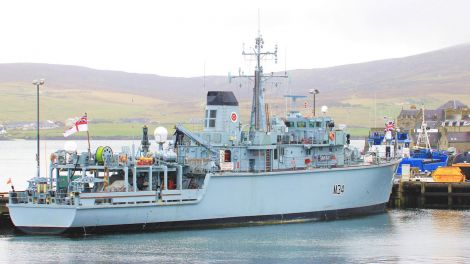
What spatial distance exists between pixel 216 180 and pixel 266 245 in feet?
13.6

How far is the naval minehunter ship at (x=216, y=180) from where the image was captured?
37.4 m

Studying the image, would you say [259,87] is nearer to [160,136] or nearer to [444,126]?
[160,136]

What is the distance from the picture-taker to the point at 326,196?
43.1m

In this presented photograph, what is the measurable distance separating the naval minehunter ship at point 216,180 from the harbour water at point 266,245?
0.69m

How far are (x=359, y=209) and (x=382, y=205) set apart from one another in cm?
261

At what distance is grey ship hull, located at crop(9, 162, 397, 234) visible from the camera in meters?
37.2

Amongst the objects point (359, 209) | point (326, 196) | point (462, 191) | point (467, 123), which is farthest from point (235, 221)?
point (467, 123)

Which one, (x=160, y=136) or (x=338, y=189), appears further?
(x=338, y=189)

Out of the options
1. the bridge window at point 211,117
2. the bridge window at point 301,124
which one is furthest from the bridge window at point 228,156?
the bridge window at point 301,124

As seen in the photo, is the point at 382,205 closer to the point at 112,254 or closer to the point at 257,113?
the point at 257,113

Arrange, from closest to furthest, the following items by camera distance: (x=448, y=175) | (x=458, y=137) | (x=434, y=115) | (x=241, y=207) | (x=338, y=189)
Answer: (x=241, y=207), (x=338, y=189), (x=448, y=175), (x=458, y=137), (x=434, y=115)

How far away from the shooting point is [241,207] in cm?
4038

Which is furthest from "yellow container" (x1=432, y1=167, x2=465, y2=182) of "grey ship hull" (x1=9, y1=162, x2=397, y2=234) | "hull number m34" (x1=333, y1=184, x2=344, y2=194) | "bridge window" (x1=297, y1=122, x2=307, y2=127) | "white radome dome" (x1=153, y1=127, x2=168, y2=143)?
"white radome dome" (x1=153, y1=127, x2=168, y2=143)

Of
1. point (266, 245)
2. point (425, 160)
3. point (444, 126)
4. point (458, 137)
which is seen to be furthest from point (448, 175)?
point (444, 126)
